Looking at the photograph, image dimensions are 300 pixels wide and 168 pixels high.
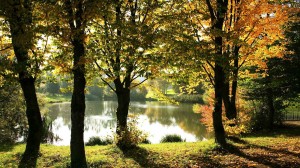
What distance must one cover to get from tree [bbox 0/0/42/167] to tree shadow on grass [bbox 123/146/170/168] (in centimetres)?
436

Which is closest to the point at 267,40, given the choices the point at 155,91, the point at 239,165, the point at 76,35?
the point at 155,91

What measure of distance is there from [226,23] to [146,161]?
29.4 ft

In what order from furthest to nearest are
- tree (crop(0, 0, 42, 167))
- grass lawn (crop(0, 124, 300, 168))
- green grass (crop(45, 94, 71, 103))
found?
green grass (crop(45, 94, 71, 103)), grass lawn (crop(0, 124, 300, 168)), tree (crop(0, 0, 42, 167))

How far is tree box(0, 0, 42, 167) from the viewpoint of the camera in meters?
9.40

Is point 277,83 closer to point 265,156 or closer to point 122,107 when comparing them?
point 265,156

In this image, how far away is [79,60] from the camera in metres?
9.67

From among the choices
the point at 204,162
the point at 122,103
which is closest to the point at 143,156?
the point at 204,162

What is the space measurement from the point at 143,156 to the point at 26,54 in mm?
6973

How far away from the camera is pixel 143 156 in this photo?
41.6 ft

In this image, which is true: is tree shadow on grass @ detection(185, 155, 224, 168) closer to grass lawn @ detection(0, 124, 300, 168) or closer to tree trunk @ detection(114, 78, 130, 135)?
grass lawn @ detection(0, 124, 300, 168)

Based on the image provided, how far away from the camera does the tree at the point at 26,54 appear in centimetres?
940

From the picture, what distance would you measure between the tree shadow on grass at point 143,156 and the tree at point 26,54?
4.36 metres

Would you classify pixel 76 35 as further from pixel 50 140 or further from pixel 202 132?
pixel 202 132

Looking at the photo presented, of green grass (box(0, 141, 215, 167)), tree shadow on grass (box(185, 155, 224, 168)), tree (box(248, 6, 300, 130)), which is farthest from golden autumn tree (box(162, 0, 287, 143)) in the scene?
tree (box(248, 6, 300, 130))
